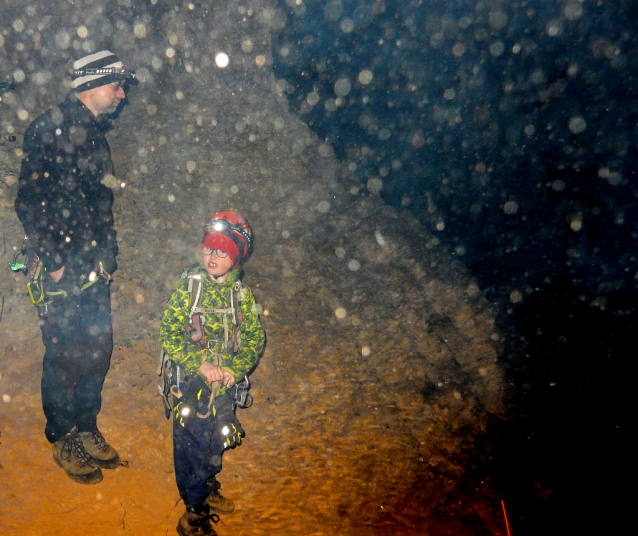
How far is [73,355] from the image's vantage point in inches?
163

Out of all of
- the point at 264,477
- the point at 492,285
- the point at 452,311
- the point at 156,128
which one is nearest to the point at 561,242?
the point at 492,285

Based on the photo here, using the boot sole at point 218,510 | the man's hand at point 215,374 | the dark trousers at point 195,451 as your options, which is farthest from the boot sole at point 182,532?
the man's hand at point 215,374

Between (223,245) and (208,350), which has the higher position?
(223,245)

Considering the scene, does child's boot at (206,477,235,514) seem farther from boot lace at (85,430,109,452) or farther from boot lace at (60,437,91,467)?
boot lace at (60,437,91,467)

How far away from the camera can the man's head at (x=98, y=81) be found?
159 inches

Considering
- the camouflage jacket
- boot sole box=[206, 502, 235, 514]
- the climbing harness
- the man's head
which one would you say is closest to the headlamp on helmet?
the man's head

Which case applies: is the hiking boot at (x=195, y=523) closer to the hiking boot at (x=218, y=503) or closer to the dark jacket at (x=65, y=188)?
the hiking boot at (x=218, y=503)

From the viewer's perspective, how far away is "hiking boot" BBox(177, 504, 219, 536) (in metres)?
4.03

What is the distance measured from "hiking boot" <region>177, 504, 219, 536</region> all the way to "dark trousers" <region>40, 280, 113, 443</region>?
1.57m

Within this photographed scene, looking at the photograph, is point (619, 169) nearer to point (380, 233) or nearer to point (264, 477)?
point (380, 233)

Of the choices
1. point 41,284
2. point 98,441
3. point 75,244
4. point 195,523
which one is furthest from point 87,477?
point 75,244

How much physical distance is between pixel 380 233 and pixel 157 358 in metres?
5.15

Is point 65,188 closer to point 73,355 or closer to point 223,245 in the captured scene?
point 223,245

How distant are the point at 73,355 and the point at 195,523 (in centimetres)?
216
